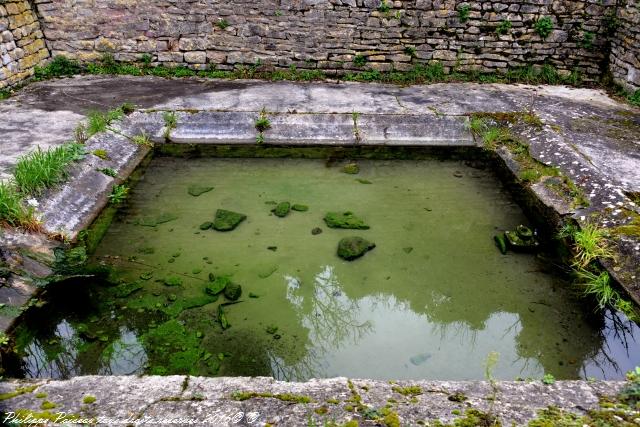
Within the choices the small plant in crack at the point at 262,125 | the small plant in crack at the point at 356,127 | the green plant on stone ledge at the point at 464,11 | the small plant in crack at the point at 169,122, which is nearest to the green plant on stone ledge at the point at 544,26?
the green plant on stone ledge at the point at 464,11

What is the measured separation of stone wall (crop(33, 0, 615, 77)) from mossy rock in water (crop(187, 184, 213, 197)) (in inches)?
138

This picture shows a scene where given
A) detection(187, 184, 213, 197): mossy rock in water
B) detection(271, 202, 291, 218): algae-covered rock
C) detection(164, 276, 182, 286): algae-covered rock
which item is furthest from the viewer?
detection(187, 184, 213, 197): mossy rock in water

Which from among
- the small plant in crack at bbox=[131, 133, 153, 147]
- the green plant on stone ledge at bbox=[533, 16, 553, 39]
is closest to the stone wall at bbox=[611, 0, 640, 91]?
the green plant on stone ledge at bbox=[533, 16, 553, 39]

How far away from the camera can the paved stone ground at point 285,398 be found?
2094mm

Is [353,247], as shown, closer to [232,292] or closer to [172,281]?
[232,292]

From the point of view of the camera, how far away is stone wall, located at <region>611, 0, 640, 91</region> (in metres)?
6.70

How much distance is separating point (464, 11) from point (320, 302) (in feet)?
19.4

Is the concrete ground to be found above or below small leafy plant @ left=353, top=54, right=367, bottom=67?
below

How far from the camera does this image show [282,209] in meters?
4.50

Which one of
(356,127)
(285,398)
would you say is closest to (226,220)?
(285,398)

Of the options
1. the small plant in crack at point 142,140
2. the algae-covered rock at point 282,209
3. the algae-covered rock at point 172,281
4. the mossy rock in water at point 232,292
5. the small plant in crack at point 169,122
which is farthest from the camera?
the small plant in crack at point 169,122

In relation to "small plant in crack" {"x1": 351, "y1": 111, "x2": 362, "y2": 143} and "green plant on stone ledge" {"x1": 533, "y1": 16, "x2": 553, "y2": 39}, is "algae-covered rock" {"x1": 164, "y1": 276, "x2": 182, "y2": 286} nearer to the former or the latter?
"small plant in crack" {"x1": 351, "y1": 111, "x2": 362, "y2": 143}

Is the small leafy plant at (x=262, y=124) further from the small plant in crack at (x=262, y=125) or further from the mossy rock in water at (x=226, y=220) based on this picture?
the mossy rock in water at (x=226, y=220)

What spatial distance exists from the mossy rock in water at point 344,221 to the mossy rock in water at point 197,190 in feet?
4.45
